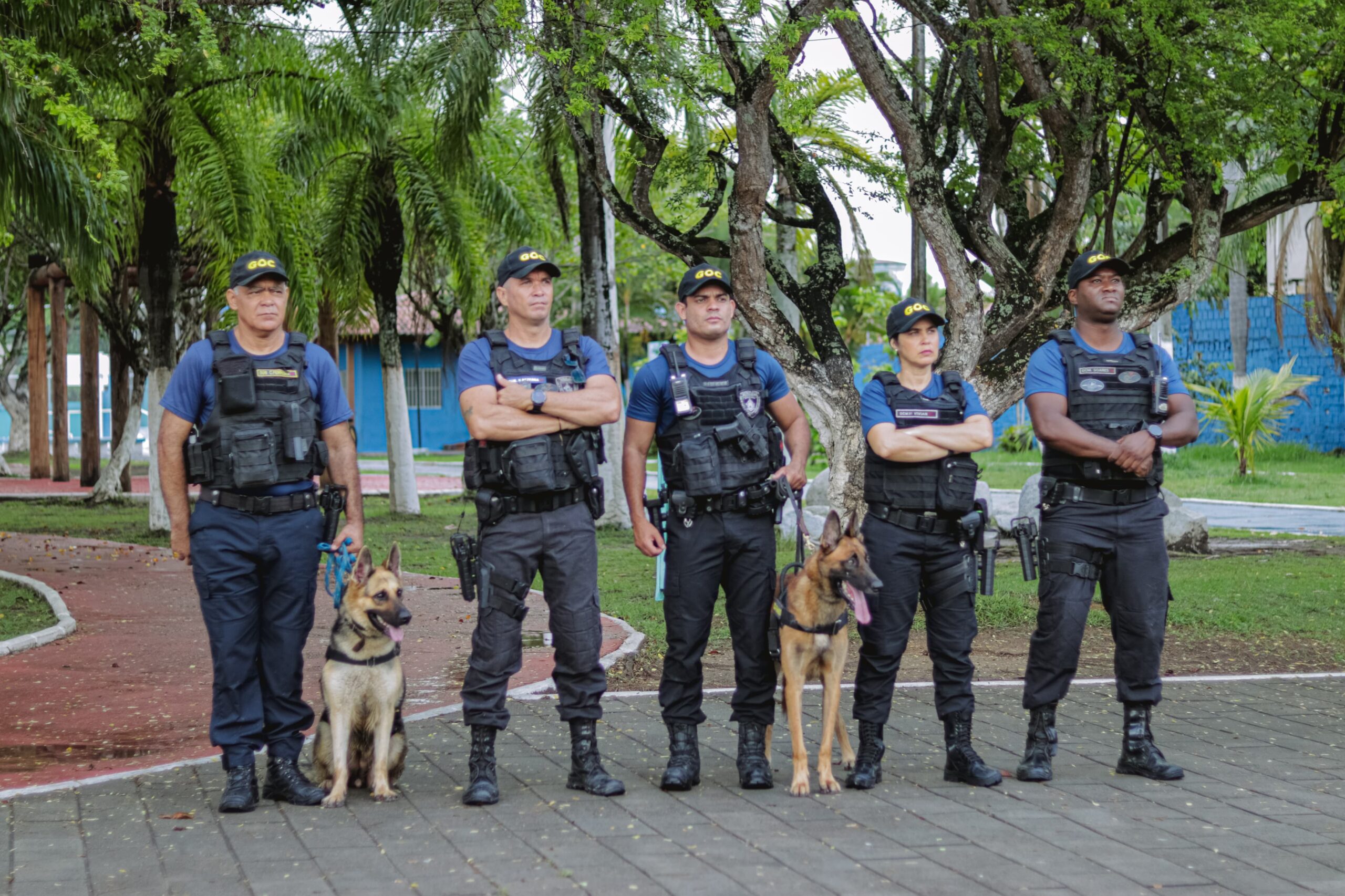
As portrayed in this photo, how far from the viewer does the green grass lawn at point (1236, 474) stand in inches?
923

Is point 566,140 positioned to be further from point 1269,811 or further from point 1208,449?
point 1208,449

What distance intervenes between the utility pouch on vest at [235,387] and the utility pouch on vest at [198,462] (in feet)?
0.59

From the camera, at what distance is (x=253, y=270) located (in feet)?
17.8

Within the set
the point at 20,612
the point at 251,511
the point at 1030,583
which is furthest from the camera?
the point at 1030,583

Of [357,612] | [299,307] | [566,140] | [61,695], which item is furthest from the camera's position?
[299,307]

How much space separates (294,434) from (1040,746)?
11.1ft

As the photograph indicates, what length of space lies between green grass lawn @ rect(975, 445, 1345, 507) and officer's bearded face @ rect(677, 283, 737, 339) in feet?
58.0

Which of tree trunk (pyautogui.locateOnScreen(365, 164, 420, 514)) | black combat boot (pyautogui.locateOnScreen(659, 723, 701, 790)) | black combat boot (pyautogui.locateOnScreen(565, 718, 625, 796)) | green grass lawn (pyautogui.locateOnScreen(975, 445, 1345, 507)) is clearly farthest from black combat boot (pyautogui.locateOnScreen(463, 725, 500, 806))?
green grass lawn (pyautogui.locateOnScreen(975, 445, 1345, 507))

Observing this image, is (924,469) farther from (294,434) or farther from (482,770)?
(294,434)

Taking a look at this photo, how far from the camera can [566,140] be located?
16594 millimetres

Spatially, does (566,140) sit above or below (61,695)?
above

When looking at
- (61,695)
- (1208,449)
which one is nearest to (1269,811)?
(61,695)

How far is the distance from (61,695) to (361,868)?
162 inches

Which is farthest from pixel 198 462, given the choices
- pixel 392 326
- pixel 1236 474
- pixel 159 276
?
pixel 1236 474
